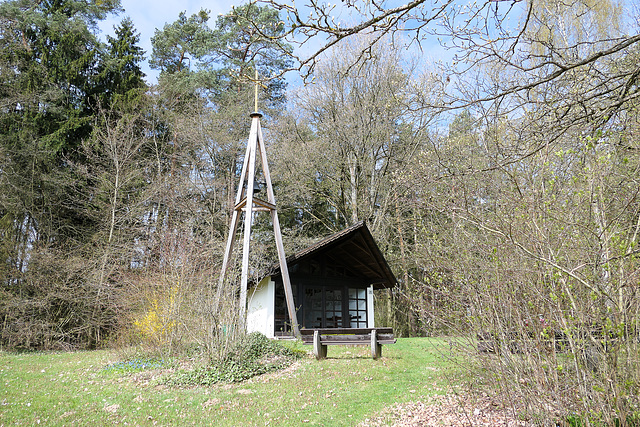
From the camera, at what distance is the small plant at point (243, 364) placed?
7.06 metres

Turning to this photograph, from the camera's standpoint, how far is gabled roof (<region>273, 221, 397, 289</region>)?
512 inches

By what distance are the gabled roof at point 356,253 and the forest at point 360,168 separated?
1.44m

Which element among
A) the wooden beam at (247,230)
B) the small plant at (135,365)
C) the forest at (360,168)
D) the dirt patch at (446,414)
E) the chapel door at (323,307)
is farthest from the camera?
the chapel door at (323,307)

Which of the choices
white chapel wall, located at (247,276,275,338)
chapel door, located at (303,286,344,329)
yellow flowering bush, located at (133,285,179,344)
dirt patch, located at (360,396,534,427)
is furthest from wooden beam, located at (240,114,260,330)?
chapel door, located at (303,286,344,329)

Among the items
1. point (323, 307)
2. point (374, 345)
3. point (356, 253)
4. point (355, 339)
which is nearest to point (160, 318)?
point (355, 339)

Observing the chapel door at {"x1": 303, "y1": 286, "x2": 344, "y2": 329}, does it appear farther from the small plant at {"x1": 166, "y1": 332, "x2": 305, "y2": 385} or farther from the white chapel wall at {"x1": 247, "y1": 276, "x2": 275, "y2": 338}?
the small plant at {"x1": 166, "y1": 332, "x2": 305, "y2": 385}

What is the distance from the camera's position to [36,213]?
15.3 meters

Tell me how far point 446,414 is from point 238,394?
10.1 feet

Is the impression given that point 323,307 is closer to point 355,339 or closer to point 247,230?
point 247,230

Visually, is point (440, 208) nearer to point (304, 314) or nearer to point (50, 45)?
point (304, 314)

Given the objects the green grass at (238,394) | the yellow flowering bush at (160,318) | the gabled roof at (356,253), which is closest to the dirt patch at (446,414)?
the green grass at (238,394)

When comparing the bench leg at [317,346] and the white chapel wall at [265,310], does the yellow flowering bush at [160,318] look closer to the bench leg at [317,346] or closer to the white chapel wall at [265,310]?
the bench leg at [317,346]

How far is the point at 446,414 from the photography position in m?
4.60

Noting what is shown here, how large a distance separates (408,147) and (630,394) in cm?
1505
